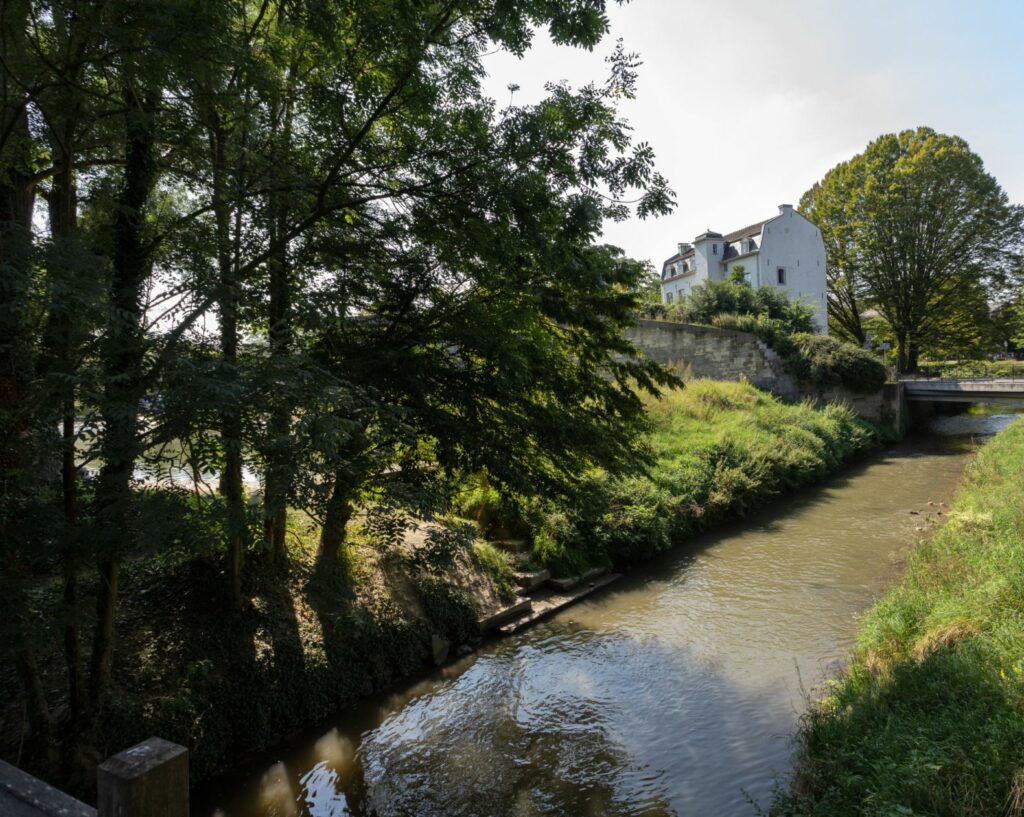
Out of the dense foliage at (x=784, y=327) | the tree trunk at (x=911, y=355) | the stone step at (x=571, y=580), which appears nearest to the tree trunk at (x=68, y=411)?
the stone step at (x=571, y=580)

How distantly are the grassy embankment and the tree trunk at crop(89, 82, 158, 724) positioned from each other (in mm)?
263

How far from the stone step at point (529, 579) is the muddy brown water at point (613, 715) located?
74cm

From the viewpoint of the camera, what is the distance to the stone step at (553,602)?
27.5 ft

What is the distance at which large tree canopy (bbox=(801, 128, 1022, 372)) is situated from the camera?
2827 centimetres

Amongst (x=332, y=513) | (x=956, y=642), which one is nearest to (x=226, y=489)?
(x=332, y=513)

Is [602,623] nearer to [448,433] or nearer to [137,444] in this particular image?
[448,433]

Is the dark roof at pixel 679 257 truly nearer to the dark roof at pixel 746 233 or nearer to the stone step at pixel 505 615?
the dark roof at pixel 746 233

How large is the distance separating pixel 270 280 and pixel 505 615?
5.53 meters

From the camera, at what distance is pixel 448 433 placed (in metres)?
5.70

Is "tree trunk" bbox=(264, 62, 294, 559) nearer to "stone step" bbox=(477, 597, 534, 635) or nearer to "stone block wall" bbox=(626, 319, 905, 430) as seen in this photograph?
"stone step" bbox=(477, 597, 534, 635)

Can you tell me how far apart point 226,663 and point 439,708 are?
2.20m

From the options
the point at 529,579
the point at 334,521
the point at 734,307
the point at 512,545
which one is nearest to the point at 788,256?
the point at 734,307

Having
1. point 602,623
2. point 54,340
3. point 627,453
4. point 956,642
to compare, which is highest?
point 54,340

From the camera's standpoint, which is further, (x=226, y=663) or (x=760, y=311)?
(x=760, y=311)
